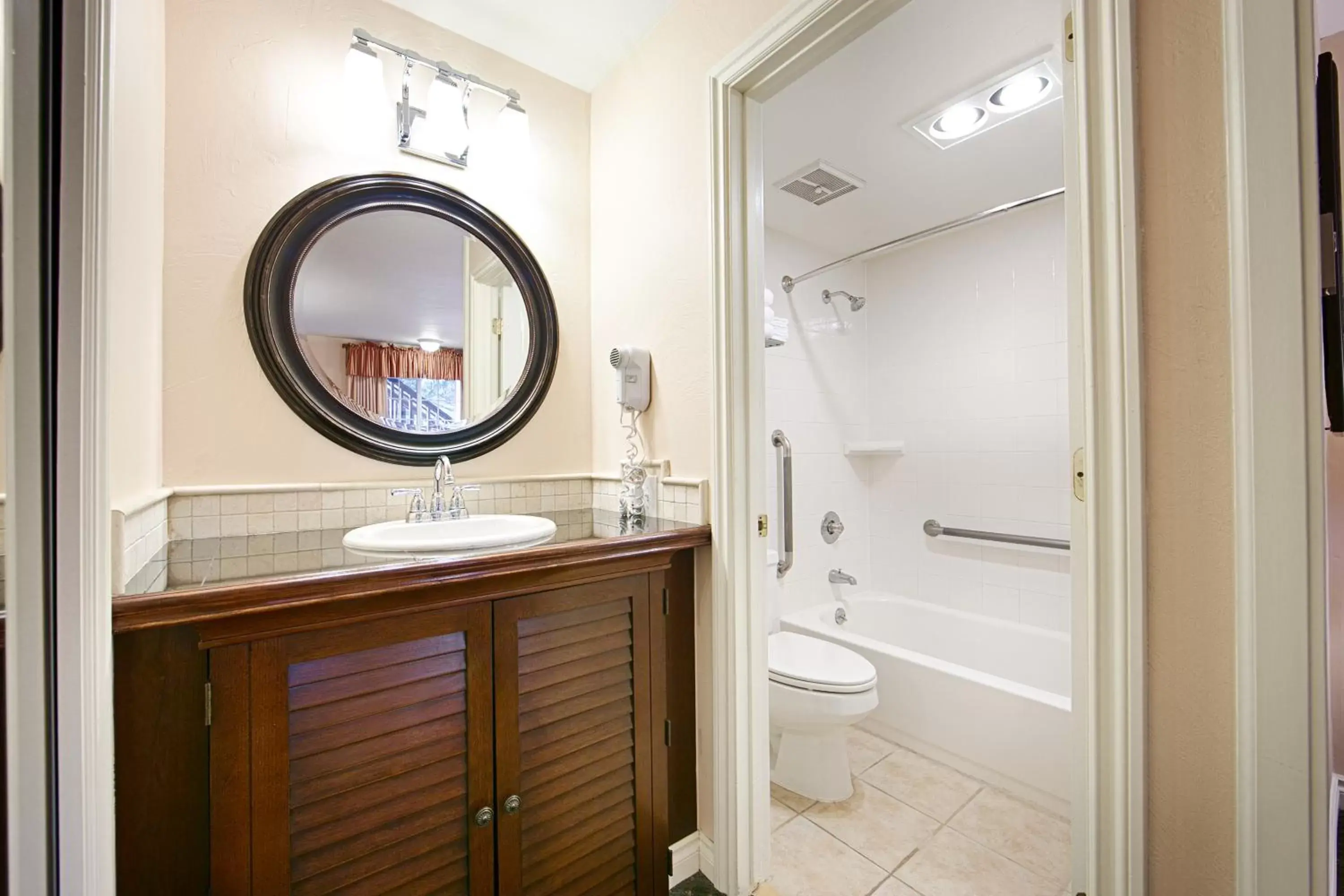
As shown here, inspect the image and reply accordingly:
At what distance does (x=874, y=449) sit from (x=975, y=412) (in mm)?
511

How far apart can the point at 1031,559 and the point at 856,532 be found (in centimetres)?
82

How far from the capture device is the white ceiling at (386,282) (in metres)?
1.43

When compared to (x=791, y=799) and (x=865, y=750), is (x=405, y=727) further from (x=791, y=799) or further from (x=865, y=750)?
(x=865, y=750)

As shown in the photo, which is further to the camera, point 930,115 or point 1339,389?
point 930,115

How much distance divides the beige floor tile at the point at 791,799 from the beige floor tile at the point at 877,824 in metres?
0.03

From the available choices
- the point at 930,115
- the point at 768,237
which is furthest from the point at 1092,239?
the point at 768,237

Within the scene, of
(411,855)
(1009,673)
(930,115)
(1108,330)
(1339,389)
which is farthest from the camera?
(1009,673)

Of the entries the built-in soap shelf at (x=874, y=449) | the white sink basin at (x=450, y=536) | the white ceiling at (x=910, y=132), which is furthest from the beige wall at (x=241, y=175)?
the built-in soap shelf at (x=874, y=449)

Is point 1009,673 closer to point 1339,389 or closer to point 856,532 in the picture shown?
point 856,532

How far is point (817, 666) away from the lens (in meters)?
1.95

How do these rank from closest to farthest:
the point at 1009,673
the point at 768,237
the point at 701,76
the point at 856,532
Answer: the point at 701,76
the point at 1009,673
the point at 768,237
the point at 856,532

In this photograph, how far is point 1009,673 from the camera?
8.19 feet

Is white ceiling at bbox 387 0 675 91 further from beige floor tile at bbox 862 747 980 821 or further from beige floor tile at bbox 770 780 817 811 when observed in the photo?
beige floor tile at bbox 862 747 980 821

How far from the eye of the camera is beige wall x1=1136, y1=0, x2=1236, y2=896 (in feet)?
2.28
